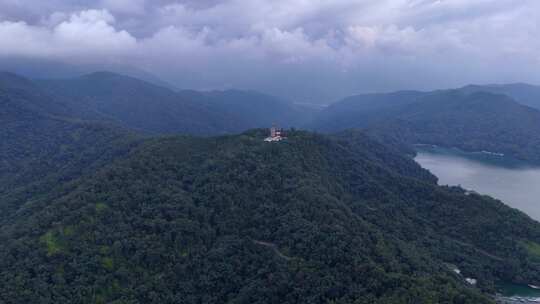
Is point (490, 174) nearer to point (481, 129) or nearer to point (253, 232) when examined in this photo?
point (481, 129)

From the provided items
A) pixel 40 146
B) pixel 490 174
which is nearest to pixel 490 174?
pixel 490 174

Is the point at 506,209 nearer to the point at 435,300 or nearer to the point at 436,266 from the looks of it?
the point at 436,266

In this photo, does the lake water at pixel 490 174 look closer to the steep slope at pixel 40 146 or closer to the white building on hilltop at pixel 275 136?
the white building on hilltop at pixel 275 136

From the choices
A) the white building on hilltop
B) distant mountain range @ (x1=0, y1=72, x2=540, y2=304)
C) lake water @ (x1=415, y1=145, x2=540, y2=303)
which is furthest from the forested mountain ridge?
lake water @ (x1=415, y1=145, x2=540, y2=303)

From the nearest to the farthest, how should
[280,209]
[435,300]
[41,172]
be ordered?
[435,300], [280,209], [41,172]

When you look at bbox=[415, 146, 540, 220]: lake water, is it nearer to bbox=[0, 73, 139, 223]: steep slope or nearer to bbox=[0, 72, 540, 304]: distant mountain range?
bbox=[0, 72, 540, 304]: distant mountain range

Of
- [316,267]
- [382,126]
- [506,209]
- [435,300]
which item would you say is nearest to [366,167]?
[506,209]
